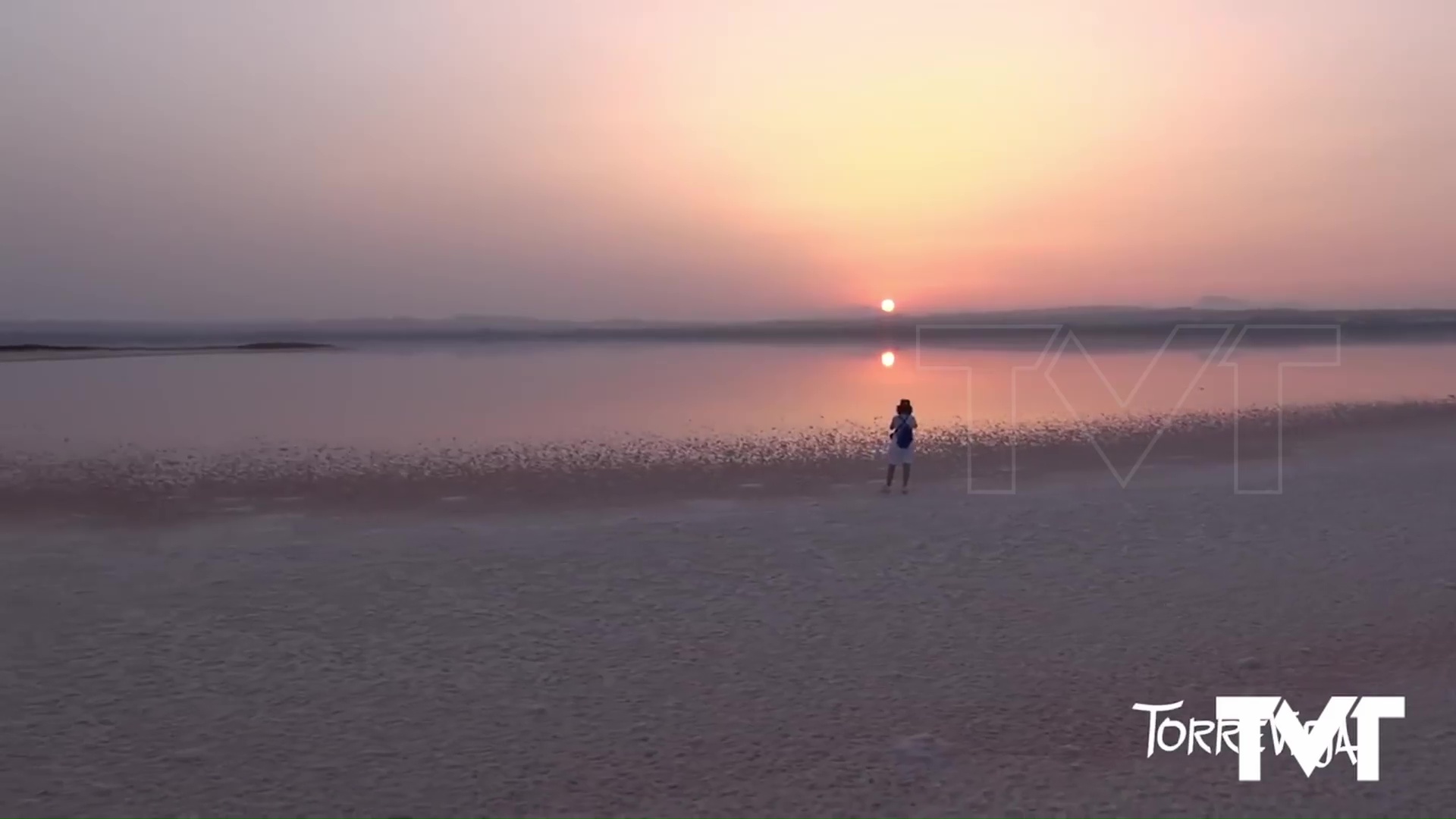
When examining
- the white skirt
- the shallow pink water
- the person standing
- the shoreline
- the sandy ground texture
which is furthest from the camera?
the shoreline

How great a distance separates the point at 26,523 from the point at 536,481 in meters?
9.24

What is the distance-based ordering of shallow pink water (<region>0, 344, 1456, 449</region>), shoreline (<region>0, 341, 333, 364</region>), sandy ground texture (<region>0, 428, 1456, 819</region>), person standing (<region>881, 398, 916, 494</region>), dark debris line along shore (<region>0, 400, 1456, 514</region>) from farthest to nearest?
shoreline (<region>0, 341, 333, 364</region>) < shallow pink water (<region>0, 344, 1456, 449</region>) < person standing (<region>881, 398, 916, 494</region>) < dark debris line along shore (<region>0, 400, 1456, 514</region>) < sandy ground texture (<region>0, 428, 1456, 819</region>)

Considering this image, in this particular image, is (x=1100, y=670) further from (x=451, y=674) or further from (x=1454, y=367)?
(x=1454, y=367)

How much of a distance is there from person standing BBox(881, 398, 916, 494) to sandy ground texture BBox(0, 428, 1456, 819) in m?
2.91

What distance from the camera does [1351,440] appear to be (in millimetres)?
28234

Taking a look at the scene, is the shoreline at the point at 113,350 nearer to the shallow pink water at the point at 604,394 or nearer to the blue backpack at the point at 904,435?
the shallow pink water at the point at 604,394

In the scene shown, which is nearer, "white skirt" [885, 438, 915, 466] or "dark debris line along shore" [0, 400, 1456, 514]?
"dark debris line along shore" [0, 400, 1456, 514]

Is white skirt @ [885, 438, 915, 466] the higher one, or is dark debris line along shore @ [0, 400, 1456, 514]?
white skirt @ [885, 438, 915, 466]

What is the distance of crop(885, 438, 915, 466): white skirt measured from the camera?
20297 millimetres

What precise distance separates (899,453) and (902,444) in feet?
0.98

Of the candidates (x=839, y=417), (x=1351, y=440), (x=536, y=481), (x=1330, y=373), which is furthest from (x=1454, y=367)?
(x=536, y=481)

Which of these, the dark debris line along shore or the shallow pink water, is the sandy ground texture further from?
the shallow pink water

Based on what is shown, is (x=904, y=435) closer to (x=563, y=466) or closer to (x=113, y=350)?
(x=563, y=466)

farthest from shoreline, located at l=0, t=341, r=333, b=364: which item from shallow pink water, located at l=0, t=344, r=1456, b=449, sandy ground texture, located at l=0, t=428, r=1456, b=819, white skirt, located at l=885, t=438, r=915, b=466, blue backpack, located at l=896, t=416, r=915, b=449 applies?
blue backpack, located at l=896, t=416, r=915, b=449
